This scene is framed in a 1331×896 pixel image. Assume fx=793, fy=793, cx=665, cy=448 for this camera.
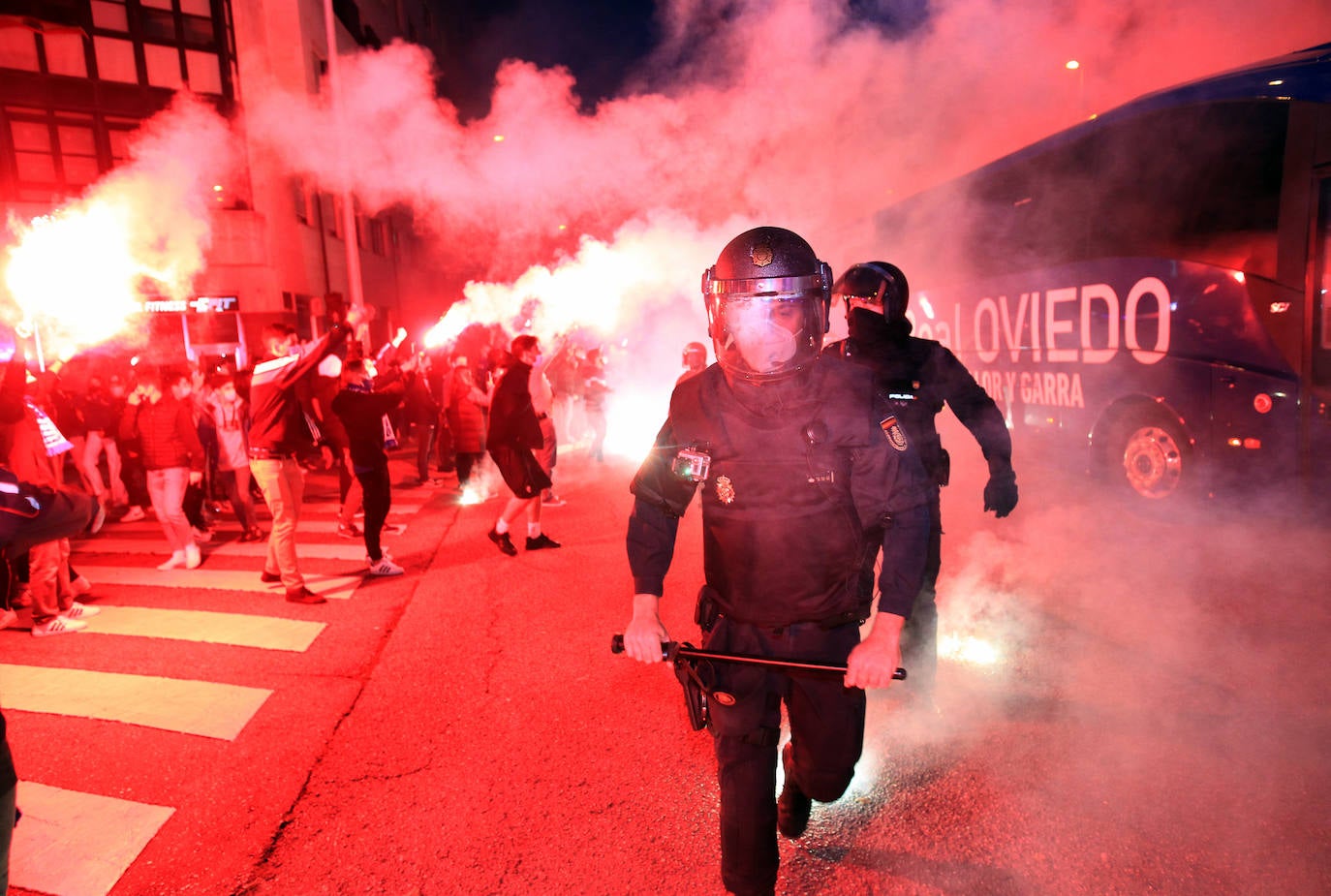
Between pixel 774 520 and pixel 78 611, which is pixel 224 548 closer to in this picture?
pixel 78 611

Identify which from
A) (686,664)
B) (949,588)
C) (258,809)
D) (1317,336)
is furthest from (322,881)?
(1317,336)

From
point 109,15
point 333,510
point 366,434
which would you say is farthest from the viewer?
point 109,15

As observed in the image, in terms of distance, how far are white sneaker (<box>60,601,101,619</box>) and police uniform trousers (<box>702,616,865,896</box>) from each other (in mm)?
5604

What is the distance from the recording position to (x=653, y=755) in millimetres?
3445

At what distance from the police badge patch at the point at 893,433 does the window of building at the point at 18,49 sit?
24.3 meters

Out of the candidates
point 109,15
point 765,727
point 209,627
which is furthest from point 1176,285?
point 109,15

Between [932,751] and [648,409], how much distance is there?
18.8 m

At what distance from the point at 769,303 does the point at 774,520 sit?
0.62 meters

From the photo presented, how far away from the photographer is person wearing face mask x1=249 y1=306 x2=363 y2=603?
544 cm

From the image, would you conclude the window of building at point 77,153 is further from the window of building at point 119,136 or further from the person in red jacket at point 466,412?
the person in red jacket at point 466,412

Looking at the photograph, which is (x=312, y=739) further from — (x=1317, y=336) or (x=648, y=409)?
(x=648, y=409)

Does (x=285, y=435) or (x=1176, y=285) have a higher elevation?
(x=1176, y=285)

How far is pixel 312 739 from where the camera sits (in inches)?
149

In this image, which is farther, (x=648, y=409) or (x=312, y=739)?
(x=648, y=409)
